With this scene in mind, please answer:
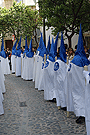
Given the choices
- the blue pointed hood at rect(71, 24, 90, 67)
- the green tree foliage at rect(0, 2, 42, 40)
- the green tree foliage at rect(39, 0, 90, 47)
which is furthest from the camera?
the green tree foliage at rect(0, 2, 42, 40)

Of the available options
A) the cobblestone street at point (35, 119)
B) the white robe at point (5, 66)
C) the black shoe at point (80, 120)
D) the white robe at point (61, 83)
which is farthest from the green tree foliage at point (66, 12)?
the black shoe at point (80, 120)

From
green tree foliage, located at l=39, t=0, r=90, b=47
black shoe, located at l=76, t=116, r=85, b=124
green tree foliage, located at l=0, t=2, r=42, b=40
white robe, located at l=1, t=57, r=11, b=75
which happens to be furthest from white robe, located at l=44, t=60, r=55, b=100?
green tree foliage, located at l=0, t=2, r=42, b=40

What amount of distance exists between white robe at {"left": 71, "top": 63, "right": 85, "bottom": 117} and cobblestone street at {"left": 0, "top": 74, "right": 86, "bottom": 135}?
379 millimetres

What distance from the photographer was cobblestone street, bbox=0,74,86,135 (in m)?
6.11

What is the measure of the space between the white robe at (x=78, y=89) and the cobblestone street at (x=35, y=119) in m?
0.38

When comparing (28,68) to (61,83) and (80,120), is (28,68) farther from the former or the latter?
(80,120)

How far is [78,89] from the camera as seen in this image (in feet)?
21.3

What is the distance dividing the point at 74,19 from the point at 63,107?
12.5 m

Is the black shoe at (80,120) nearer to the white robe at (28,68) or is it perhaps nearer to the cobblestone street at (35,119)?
the cobblestone street at (35,119)

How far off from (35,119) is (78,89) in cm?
141

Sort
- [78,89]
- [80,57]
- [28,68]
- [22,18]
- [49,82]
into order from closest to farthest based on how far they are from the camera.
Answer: [80,57] → [78,89] → [49,82] → [28,68] → [22,18]

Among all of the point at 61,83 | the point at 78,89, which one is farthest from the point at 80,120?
the point at 61,83

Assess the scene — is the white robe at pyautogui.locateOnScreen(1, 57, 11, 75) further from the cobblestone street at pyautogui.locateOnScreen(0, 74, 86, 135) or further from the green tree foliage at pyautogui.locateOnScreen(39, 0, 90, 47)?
the cobblestone street at pyautogui.locateOnScreen(0, 74, 86, 135)

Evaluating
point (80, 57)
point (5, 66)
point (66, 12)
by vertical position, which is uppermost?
point (66, 12)
